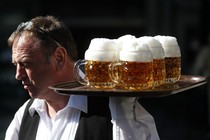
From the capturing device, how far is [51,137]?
326 cm

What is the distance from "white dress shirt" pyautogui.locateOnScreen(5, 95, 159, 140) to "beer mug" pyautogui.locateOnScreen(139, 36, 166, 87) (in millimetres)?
192

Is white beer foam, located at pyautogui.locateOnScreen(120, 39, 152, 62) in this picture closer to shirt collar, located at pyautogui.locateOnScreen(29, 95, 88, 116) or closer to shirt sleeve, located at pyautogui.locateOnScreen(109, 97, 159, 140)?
shirt sleeve, located at pyautogui.locateOnScreen(109, 97, 159, 140)

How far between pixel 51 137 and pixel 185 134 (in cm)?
626

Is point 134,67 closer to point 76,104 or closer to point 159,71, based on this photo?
point 159,71

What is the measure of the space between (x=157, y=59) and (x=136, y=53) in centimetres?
17

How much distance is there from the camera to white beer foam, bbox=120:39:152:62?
282 cm

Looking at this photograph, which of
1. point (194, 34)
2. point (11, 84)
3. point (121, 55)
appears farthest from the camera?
point (194, 34)

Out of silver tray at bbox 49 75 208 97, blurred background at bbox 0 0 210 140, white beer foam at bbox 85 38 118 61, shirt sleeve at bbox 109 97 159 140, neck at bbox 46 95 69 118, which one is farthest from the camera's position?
blurred background at bbox 0 0 210 140

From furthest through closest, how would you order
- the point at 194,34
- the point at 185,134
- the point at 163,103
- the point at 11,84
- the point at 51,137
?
the point at 194,34 < the point at 163,103 < the point at 11,84 < the point at 185,134 < the point at 51,137

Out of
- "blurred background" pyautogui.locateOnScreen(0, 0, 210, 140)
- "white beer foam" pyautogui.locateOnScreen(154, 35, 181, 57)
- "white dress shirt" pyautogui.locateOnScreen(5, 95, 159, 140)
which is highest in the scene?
"white beer foam" pyautogui.locateOnScreen(154, 35, 181, 57)

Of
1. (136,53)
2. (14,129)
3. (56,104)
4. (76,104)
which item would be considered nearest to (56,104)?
(56,104)

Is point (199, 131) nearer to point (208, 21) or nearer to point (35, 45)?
point (208, 21)

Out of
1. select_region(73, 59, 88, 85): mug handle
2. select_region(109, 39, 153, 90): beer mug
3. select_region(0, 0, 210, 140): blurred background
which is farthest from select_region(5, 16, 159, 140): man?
select_region(0, 0, 210, 140): blurred background

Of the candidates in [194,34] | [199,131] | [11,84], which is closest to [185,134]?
[199,131]
